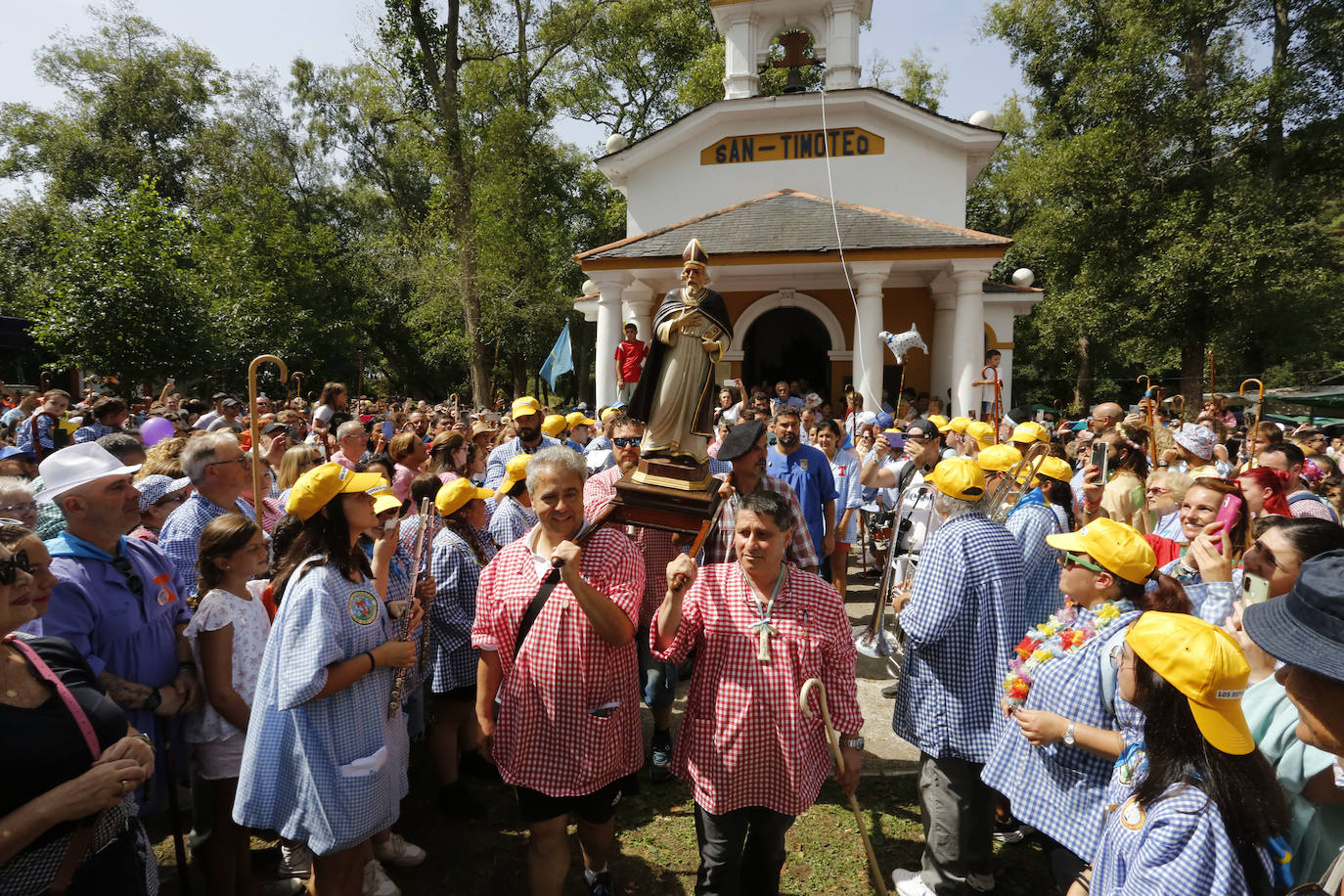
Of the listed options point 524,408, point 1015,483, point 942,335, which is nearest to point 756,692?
point 1015,483

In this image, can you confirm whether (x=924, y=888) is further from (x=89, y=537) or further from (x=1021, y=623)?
(x=89, y=537)

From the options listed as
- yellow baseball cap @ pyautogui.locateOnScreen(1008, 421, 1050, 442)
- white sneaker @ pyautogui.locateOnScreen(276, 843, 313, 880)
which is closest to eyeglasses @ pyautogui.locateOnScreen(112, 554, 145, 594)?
white sneaker @ pyautogui.locateOnScreen(276, 843, 313, 880)

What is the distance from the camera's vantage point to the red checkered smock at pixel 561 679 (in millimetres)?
2812

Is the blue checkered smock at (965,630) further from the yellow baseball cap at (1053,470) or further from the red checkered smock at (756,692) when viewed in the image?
the yellow baseball cap at (1053,470)

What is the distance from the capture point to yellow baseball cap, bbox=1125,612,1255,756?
174 centimetres

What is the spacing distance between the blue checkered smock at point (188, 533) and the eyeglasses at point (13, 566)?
185 cm

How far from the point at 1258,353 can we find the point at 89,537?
29117 mm

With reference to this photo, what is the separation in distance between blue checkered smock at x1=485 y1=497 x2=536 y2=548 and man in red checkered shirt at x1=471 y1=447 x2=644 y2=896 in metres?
1.29

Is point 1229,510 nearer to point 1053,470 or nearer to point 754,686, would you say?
point 1053,470

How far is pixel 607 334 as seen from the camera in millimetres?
15547

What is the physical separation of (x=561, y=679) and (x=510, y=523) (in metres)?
1.66

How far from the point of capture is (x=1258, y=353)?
74.6 ft

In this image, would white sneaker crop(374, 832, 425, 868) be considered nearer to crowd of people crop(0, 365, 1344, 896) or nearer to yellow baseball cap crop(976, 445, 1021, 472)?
crowd of people crop(0, 365, 1344, 896)

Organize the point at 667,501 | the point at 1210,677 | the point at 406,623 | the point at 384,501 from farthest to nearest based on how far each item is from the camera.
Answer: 1. the point at 667,501
2. the point at 406,623
3. the point at 384,501
4. the point at 1210,677
